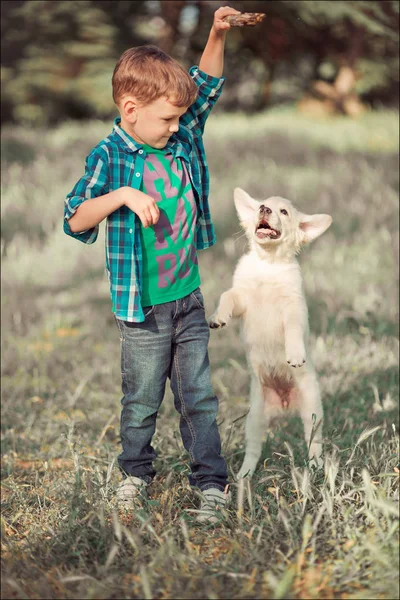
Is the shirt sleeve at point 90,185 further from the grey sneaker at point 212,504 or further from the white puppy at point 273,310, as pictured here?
the grey sneaker at point 212,504

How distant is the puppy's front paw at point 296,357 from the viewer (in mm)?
3197

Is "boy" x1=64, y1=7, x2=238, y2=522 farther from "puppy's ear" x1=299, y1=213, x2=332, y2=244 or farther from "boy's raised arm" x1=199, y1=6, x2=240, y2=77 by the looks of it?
"puppy's ear" x1=299, y1=213, x2=332, y2=244

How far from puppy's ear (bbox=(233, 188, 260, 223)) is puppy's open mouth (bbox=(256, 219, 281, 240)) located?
0.46 feet

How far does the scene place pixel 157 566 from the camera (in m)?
2.52

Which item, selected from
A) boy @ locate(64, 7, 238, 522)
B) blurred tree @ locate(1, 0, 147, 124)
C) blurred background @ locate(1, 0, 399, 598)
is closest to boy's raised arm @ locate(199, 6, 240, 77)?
boy @ locate(64, 7, 238, 522)

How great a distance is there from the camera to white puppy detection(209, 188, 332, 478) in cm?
341

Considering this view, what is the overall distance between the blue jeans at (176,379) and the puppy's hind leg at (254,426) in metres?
0.25

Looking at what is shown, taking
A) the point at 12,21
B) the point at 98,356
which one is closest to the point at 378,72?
the point at 12,21

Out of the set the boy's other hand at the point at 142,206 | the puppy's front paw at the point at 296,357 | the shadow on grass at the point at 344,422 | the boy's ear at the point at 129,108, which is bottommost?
the shadow on grass at the point at 344,422

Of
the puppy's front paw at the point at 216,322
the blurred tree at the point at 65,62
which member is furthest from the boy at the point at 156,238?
the blurred tree at the point at 65,62

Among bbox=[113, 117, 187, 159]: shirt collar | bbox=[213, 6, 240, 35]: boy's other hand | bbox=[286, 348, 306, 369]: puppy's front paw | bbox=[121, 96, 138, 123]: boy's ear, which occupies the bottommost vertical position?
bbox=[286, 348, 306, 369]: puppy's front paw

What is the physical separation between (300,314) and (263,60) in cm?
1858

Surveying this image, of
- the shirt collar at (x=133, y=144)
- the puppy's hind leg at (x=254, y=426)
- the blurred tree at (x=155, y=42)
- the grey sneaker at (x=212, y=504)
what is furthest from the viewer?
the blurred tree at (x=155, y=42)

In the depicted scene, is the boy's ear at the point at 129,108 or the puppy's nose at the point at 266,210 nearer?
the boy's ear at the point at 129,108
